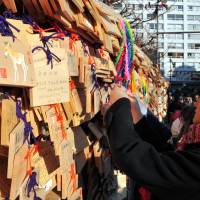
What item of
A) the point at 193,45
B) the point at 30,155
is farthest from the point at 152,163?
the point at 193,45

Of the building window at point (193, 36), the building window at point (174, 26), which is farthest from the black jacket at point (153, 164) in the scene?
the building window at point (193, 36)

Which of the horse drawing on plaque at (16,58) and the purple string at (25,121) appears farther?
the purple string at (25,121)

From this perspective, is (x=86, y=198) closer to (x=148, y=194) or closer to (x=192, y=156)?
(x=148, y=194)

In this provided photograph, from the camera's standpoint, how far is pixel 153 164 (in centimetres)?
164

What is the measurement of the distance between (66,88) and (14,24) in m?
0.41

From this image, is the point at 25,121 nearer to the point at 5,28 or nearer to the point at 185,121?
the point at 5,28

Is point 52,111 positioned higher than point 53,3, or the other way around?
point 53,3

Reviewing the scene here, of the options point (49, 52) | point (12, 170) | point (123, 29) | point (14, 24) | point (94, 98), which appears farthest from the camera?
point (123, 29)

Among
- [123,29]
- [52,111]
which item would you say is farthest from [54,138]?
[123,29]

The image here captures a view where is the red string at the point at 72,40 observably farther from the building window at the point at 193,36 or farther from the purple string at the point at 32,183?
the building window at the point at 193,36

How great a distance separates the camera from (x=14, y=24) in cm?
172

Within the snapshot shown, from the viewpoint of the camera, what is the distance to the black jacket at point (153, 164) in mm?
1613

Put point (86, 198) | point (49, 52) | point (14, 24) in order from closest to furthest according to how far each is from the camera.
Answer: point (14, 24)
point (49, 52)
point (86, 198)

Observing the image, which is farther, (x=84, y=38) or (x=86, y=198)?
(x=86, y=198)
